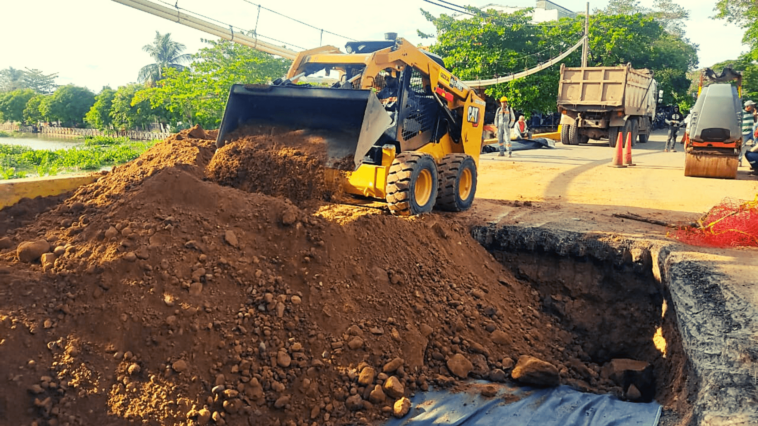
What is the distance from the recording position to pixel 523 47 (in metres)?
27.4

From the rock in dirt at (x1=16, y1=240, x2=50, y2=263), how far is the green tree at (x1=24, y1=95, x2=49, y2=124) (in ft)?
204

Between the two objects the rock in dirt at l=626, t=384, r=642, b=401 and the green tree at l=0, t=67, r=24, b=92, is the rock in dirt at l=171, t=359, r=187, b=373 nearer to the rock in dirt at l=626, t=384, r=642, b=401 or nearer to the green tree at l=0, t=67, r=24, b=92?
the rock in dirt at l=626, t=384, r=642, b=401

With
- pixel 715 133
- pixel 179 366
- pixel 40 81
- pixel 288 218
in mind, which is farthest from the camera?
pixel 40 81

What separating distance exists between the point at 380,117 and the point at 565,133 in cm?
1595

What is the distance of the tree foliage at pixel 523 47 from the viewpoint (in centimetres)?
2667

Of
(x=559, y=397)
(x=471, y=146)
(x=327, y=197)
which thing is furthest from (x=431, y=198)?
(x=559, y=397)

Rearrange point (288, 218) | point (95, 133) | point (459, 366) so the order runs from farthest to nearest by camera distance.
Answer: point (95, 133)
point (288, 218)
point (459, 366)

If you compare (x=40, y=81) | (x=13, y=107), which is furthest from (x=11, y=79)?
(x=13, y=107)

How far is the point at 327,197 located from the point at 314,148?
53 cm

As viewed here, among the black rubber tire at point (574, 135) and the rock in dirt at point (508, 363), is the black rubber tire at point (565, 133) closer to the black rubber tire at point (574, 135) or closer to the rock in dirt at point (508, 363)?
the black rubber tire at point (574, 135)

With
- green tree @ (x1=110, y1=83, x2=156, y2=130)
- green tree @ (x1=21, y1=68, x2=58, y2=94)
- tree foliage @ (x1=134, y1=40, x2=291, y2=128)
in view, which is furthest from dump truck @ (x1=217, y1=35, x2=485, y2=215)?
green tree @ (x1=21, y1=68, x2=58, y2=94)

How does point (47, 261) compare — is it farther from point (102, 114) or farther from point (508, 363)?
point (102, 114)

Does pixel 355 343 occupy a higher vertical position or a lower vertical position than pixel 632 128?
lower

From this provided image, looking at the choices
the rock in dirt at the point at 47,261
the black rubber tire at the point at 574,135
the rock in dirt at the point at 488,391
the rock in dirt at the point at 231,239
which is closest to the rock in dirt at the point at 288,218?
the rock in dirt at the point at 231,239
